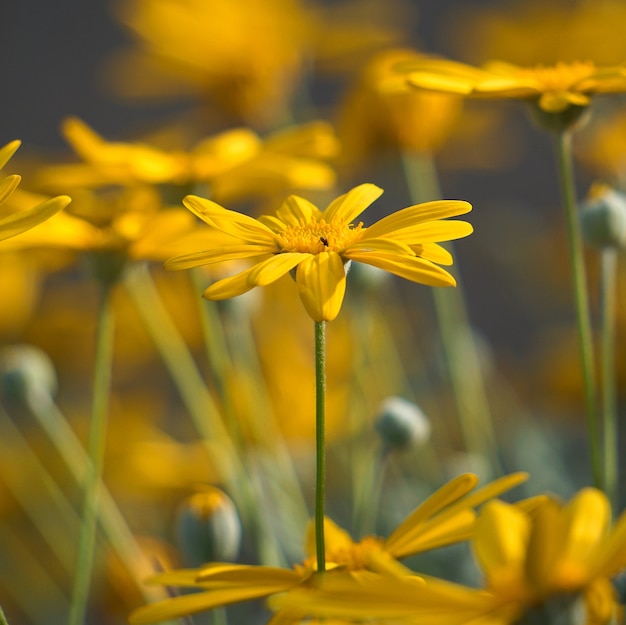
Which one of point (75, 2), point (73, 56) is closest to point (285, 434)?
point (73, 56)

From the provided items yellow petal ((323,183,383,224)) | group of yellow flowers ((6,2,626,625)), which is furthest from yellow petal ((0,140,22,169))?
yellow petal ((323,183,383,224))

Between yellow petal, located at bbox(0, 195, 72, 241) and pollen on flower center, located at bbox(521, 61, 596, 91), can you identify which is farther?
pollen on flower center, located at bbox(521, 61, 596, 91)

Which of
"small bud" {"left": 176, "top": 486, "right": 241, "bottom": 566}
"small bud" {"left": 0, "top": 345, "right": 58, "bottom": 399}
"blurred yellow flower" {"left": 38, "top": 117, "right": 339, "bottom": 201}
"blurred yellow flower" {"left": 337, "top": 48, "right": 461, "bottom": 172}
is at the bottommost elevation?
"small bud" {"left": 176, "top": 486, "right": 241, "bottom": 566}

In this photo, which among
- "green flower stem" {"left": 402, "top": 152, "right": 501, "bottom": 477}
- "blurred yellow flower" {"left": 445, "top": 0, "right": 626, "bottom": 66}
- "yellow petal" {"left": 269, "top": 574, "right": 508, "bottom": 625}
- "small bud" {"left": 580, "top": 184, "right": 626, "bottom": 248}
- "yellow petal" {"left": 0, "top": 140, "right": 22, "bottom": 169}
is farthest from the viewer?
"blurred yellow flower" {"left": 445, "top": 0, "right": 626, "bottom": 66}

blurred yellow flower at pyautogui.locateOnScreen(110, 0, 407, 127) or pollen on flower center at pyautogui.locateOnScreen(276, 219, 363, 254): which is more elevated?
blurred yellow flower at pyautogui.locateOnScreen(110, 0, 407, 127)

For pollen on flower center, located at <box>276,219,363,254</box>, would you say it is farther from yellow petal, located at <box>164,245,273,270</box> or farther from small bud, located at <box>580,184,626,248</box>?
small bud, located at <box>580,184,626,248</box>

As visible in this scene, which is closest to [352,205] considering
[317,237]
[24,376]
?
[317,237]

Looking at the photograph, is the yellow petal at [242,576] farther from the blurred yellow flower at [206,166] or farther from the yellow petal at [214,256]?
the blurred yellow flower at [206,166]
